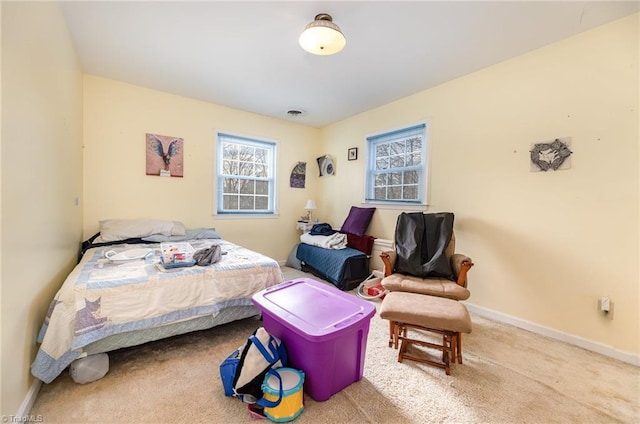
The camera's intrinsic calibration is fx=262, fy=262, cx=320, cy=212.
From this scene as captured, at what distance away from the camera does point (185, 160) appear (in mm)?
3605

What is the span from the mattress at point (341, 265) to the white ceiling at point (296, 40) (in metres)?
2.09

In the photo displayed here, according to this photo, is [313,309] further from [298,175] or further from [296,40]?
[298,175]

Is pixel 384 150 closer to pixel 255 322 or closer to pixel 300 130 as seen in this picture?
pixel 300 130

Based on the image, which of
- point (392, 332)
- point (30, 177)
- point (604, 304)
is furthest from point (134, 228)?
point (604, 304)

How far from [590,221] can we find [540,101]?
1106 mm

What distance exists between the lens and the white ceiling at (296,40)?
191 centimetres

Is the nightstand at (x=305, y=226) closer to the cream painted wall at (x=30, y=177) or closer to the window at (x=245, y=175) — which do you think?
the window at (x=245, y=175)

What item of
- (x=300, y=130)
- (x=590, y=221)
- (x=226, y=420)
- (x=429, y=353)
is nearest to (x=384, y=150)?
(x=300, y=130)

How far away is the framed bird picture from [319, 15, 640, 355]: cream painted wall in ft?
10.8

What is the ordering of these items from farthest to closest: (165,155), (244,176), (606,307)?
1. (244,176)
2. (165,155)
3. (606,307)

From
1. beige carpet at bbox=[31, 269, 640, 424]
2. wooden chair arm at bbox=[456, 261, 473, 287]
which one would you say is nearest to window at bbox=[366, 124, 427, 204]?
wooden chair arm at bbox=[456, 261, 473, 287]

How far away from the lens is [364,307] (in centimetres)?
167

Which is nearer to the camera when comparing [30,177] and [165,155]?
[30,177]

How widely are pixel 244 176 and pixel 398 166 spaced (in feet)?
7.77
